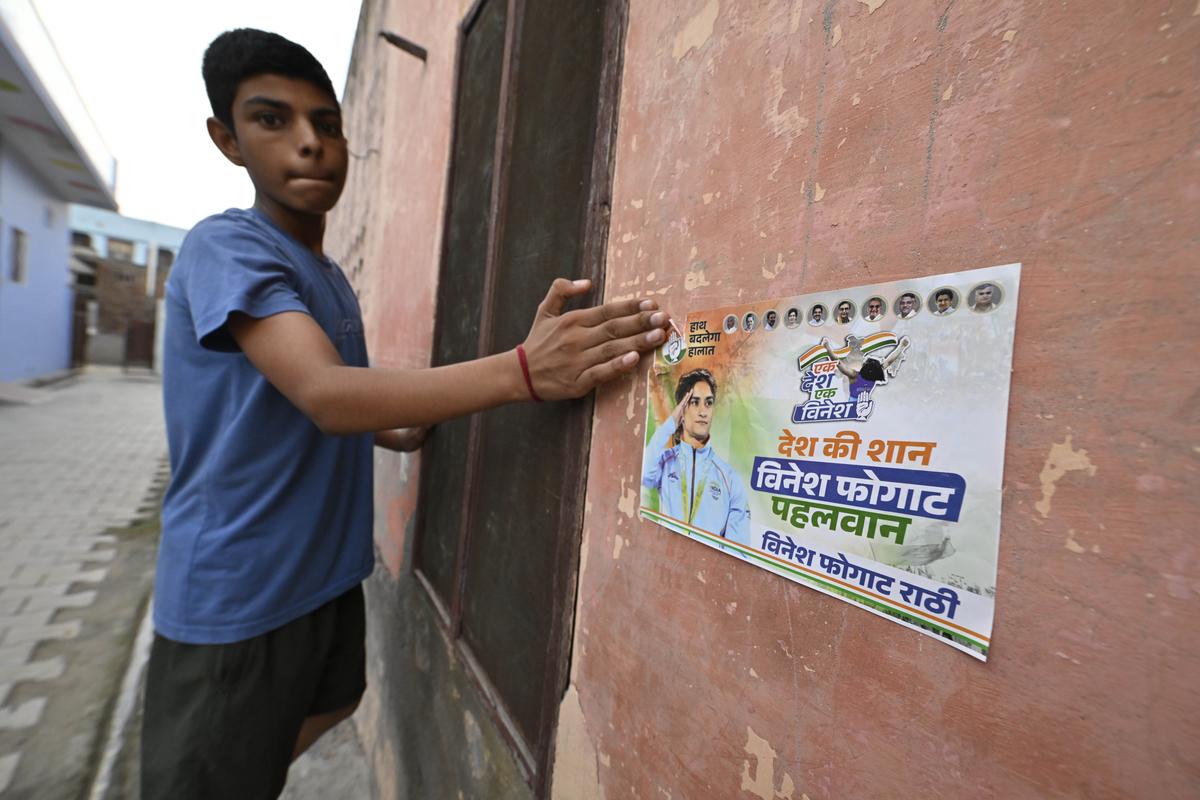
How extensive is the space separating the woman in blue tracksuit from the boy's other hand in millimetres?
72

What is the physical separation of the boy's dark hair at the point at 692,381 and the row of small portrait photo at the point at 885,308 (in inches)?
3.1

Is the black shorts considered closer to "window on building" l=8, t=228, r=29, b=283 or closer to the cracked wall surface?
the cracked wall surface

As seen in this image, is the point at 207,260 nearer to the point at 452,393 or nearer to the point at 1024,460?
the point at 452,393

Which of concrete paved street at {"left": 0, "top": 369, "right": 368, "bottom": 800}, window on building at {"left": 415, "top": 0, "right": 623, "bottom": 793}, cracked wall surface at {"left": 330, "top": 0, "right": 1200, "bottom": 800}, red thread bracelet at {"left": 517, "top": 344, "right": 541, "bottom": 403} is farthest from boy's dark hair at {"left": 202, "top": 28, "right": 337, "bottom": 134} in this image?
concrete paved street at {"left": 0, "top": 369, "right": 368, "bottom": 800}

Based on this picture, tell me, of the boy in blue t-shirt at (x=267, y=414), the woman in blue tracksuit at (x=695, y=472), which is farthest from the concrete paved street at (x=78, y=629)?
the woman in blue tracksuit at (x=695, y=472)

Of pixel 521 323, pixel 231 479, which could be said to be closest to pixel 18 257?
pixel 231 479

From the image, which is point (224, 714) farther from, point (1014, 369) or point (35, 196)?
point (35, 196)

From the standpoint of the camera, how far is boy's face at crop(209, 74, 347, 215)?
138cm

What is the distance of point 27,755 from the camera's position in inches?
86.7

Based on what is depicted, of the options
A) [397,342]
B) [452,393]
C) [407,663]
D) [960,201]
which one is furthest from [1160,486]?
[397,342]

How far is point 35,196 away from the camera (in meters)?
11.8

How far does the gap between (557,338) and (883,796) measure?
71cm

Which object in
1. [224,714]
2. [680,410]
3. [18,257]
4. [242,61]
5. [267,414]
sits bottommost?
[224,714]

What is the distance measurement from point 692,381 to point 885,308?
28 cm
